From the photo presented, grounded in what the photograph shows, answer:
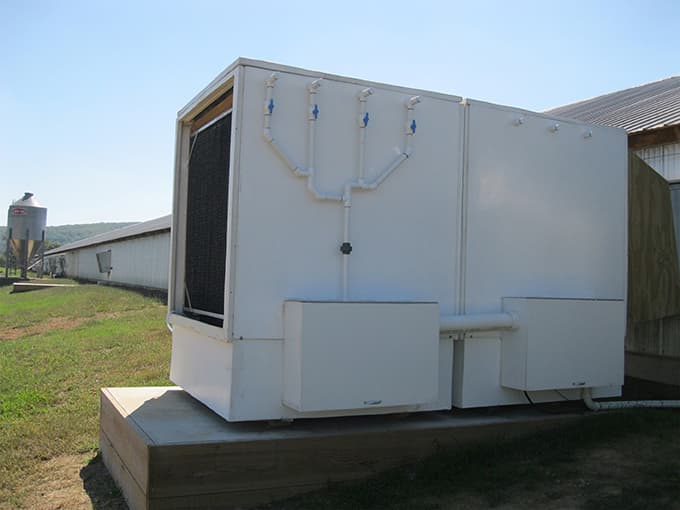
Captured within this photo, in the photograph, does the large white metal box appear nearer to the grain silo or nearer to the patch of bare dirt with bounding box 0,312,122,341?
the patch of bare dirt with bounding box 0,312,122,341

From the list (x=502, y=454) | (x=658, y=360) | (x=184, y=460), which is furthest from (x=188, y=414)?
(x=658, y=360)

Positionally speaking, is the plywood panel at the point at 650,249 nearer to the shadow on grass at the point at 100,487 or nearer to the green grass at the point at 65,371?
the shadow on grass at the point at 100,487

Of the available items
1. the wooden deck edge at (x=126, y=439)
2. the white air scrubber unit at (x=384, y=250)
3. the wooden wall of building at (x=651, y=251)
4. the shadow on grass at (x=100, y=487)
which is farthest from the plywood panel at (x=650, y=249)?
the shadow on grass at (x=100, y=487)

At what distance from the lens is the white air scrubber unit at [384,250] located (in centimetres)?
385

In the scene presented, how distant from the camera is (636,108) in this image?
8688mm

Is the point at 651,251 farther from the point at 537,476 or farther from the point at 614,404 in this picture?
the point at 537,476

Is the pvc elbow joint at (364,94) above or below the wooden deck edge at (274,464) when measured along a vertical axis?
above

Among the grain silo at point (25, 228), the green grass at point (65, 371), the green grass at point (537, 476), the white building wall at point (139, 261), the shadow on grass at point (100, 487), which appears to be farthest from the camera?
the grain silo at point (25, 228)

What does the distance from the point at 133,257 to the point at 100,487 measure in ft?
71.7

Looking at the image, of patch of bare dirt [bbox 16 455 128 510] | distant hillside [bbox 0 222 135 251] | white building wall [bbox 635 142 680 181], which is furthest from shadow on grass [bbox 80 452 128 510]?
distant hillside [bbox 0 222 135 251]

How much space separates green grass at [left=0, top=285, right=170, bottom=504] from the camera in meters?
5.59

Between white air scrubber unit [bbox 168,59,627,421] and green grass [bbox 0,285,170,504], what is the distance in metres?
1.44

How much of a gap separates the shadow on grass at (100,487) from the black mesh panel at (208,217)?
131 cm

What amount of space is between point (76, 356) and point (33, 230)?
3299 cm
